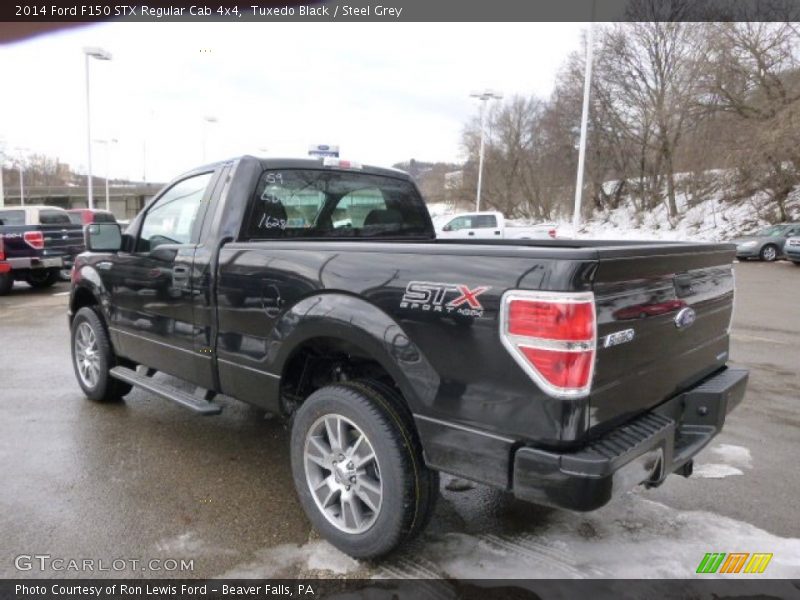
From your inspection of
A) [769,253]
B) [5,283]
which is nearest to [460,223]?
[769,253]

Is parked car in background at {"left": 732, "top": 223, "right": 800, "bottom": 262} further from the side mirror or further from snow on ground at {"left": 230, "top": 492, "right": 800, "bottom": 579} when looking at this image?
the side mirror

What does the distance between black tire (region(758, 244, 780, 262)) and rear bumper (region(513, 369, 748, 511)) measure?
2478 cm

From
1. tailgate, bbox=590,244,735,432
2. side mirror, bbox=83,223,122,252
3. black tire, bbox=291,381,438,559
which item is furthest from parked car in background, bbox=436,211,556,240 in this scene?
black tire, bbox=291,381,438,559

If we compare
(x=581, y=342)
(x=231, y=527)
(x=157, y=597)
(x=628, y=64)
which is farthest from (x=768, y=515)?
(x=628, y=64)

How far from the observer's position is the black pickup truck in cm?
218

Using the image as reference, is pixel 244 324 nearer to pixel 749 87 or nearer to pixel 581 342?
pixel 581 342

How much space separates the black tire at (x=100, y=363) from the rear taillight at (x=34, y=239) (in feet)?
27.5

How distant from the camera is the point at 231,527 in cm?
316

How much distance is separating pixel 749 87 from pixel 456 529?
33099mm

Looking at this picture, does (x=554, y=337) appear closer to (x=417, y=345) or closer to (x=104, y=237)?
(x=417, y=345)

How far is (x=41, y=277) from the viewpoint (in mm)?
13922

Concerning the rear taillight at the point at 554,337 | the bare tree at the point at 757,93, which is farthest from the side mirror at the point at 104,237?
the bare tree at the point at 757,93
